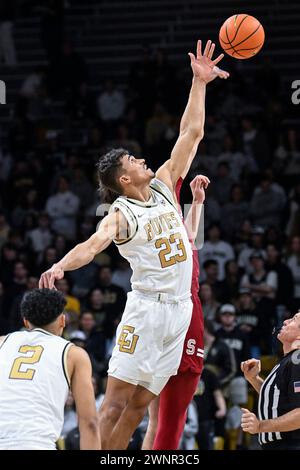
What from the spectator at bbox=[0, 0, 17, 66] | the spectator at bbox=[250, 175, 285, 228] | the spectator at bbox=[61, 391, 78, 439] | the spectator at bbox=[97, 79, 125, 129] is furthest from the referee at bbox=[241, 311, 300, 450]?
the spectator at bbox=[0, 0, 17, 66]

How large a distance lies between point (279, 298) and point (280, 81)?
5.37 m

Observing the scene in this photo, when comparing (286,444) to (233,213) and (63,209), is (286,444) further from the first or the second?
(63,209)

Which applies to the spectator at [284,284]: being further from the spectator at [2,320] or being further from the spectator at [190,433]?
the spectator at [2,320]

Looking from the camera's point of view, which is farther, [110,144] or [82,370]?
[110,144]

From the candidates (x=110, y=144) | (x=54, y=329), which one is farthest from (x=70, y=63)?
(x=54, y=329)

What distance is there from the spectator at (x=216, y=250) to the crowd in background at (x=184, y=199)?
2 cm

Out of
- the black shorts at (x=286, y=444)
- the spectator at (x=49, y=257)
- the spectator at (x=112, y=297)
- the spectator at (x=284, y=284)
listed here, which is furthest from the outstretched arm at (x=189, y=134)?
the spectator at (x=49, y=257)

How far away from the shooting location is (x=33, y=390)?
6.93 m

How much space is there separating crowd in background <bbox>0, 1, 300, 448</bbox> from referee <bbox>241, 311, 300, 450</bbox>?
5.91m

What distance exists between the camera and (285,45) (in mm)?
21703

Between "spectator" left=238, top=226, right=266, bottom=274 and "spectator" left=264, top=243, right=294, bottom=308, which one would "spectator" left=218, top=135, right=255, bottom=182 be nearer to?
"spectator" left=238, top=226, right=266, bottom=274

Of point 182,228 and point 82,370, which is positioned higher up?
point 182,228

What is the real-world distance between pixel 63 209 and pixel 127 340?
10.8 meters

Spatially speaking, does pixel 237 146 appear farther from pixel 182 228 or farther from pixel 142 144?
pixel 182 228
